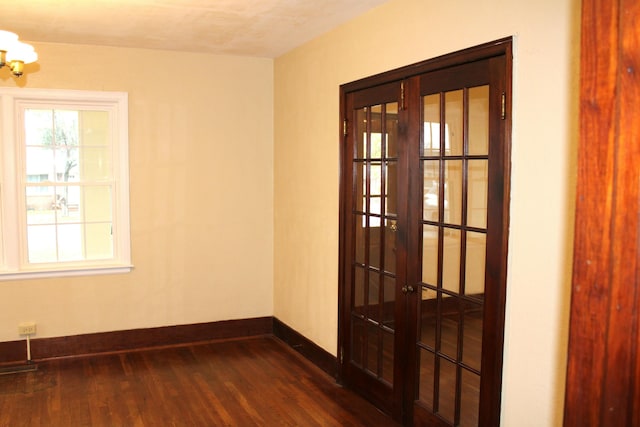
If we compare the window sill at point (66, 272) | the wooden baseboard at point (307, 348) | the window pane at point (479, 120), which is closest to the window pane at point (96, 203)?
the window sill at point (66, 272)

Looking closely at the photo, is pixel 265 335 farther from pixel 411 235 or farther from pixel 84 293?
pixel 411 235

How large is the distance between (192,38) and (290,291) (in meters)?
2.46

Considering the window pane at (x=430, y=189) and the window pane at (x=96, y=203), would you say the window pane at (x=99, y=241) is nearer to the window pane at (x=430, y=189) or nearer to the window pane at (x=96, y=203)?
the window pane at (x=96, y=203)

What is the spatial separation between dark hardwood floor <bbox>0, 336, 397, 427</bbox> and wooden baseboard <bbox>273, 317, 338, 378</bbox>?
0.07 meters

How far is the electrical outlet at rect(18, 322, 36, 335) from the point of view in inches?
190

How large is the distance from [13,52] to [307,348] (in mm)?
3240

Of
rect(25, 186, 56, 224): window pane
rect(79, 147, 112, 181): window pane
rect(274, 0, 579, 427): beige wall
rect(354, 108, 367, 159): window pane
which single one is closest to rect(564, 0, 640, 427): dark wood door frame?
rect(274, 0, 579, 427): beige wall

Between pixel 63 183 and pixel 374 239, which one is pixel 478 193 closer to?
pixel 374 239

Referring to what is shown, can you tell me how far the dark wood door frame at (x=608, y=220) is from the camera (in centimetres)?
101

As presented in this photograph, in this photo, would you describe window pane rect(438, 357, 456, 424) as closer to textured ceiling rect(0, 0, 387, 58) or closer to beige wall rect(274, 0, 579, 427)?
beige wall rect(274, 0, 579, 427)

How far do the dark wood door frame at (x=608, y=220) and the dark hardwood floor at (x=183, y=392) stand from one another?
282 cm

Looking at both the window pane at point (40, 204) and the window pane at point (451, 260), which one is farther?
the window pane at point (40, 204)

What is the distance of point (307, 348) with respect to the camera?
4977 millimetres

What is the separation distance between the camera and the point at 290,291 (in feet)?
17.6
